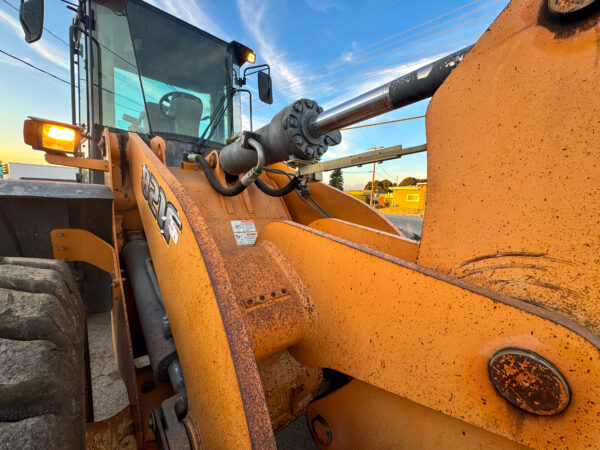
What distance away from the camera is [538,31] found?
1.81ft

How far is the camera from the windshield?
8.08 feet

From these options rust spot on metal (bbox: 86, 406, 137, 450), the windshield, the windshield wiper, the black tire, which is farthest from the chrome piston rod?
the windshield wiper

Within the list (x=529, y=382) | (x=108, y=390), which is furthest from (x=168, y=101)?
(x=529, y=382)

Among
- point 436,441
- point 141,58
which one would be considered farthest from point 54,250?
point 436,441

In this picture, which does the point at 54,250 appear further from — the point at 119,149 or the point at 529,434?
the point at 529,434

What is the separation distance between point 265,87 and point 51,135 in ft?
6.94

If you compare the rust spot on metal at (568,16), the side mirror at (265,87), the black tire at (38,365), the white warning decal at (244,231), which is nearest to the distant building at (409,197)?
the side mirror at (265,87)

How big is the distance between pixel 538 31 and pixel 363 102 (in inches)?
20.2

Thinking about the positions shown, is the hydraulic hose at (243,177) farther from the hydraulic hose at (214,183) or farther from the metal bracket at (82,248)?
the metal bracket at (82,248)

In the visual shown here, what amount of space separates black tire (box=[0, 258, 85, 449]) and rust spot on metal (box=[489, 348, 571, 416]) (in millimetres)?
960

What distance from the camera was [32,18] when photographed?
6.13ft

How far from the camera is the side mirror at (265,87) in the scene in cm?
310

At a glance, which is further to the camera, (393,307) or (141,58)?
(141,58)

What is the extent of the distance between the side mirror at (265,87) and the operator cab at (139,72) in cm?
66
